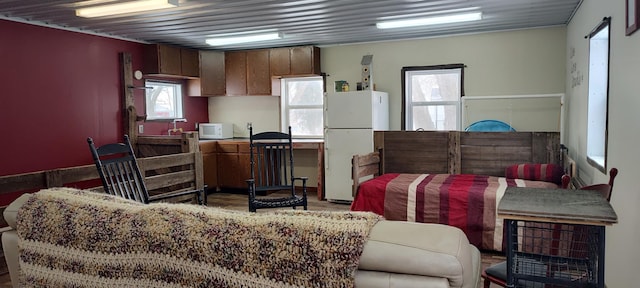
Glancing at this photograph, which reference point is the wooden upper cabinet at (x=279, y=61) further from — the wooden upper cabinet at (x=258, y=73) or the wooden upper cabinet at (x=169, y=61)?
the wooden upper cabinet at (x=169, y=61)

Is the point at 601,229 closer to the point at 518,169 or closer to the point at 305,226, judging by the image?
the point at 305,226

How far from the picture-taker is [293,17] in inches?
186

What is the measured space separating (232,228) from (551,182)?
3.62 m

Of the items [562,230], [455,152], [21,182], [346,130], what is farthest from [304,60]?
[562,230]

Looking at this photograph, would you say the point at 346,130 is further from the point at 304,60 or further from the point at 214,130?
the point at 214,130

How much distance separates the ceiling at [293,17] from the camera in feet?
13.7

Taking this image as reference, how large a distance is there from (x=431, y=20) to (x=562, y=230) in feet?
12.1

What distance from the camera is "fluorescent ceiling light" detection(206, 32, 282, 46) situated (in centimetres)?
567

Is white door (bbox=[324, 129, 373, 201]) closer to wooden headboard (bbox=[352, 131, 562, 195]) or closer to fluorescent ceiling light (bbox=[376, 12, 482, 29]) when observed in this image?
wooden headboard (bbox=[352, 131, 562, 195])

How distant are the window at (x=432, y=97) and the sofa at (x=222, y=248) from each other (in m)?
4.67

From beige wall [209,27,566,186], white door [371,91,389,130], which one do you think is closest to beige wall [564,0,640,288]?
beige wall [209,27,566,186]

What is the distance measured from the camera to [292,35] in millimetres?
5723

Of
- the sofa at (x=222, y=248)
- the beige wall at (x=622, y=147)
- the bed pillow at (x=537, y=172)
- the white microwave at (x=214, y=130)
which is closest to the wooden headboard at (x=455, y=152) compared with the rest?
the bed pillow at (x=537, y=172)

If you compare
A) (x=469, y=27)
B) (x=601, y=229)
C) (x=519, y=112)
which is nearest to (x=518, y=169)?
(x=519, y=112)
